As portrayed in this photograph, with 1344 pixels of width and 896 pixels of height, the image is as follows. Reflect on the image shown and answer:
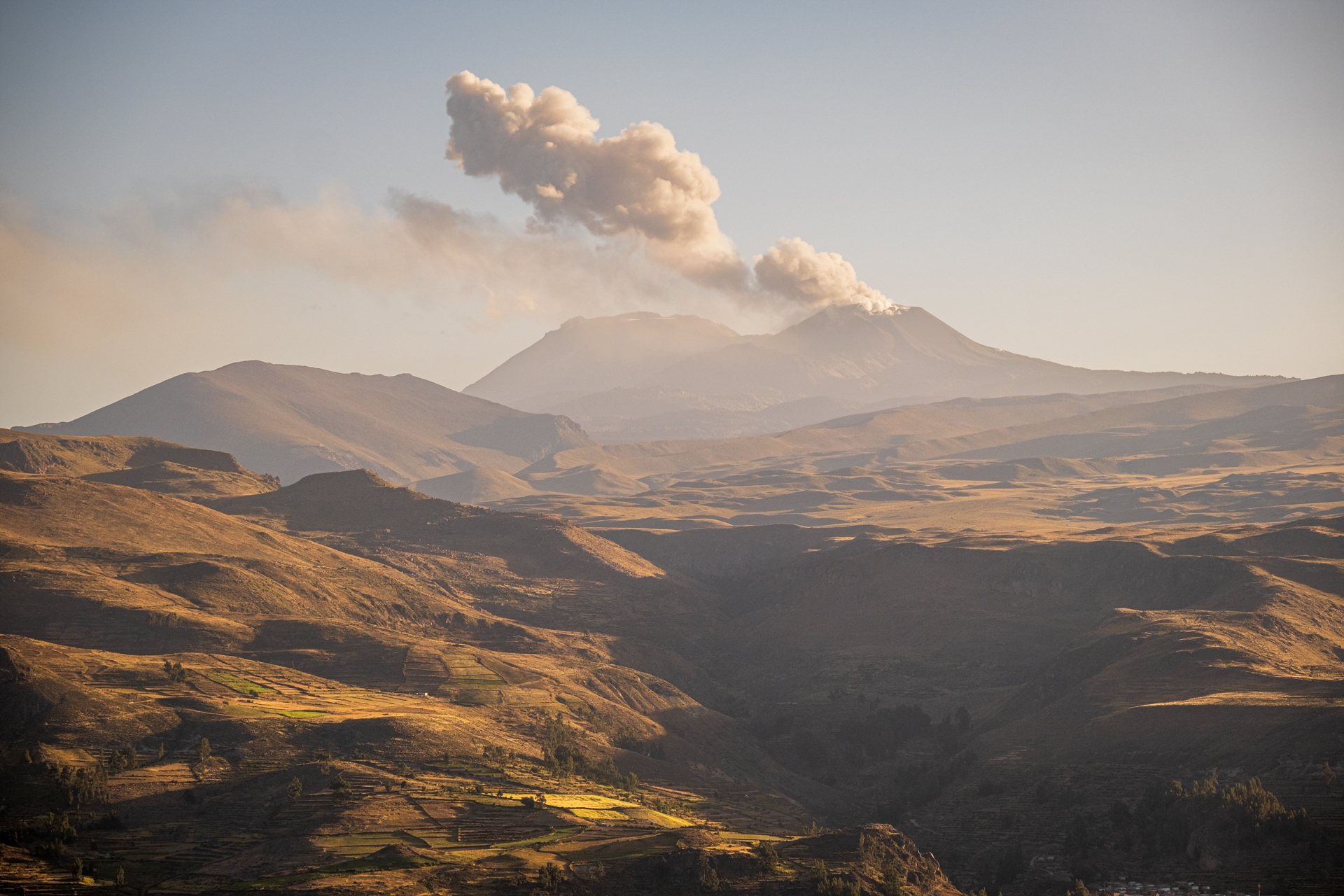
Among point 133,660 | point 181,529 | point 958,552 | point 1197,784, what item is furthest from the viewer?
point 958,552

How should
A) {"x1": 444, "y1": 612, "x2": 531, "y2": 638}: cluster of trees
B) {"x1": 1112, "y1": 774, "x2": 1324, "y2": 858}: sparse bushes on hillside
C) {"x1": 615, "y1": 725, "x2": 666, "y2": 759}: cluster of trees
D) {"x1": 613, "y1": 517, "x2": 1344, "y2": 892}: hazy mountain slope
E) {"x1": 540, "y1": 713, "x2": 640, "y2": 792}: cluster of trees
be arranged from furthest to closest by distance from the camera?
{"x1": 444, "y1": 612, "x2": 531, "y2": 638}: cluster of trees
{"x1": 615, "y1": 725, "x2": 666, "y2": 759}: cluster of trees
{"x1": 540, "y1": 713, "x2": 640, "y2": 792}: cluster of trees
{"x1": 613, "y1": 517, "x2": 1344, "y2": 892}: hazy mountain slope
{"x1": 1112, "y1": 774, "x2": 1324, "y2": 858}: sparse bushes on hillside

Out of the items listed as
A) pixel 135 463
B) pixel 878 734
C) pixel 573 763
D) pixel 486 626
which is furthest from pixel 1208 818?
pixel 135 463

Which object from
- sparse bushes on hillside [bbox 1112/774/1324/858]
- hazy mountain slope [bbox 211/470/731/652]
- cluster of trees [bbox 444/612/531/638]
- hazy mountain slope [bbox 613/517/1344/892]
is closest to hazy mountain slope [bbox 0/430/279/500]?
hazy mountain slope [bbox 211/470/731/652]

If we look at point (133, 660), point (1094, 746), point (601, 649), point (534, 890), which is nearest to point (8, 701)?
point (133, 660)

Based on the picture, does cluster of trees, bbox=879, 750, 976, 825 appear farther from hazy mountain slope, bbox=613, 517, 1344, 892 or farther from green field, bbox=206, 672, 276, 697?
green field, bbox=206, 672, 276, 697

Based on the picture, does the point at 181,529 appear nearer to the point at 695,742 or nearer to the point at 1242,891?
the point at 695,742

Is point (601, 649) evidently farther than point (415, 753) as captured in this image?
Yes

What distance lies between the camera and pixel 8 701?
48.3 meters

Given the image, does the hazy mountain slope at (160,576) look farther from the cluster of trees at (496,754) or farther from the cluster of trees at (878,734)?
the cluster of trees at (878,734)

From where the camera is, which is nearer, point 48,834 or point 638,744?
point 48,834

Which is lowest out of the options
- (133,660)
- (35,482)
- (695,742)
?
(695,742)

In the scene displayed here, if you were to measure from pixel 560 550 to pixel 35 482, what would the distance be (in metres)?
46.0

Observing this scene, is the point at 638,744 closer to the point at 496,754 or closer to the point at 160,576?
the point at 496,754

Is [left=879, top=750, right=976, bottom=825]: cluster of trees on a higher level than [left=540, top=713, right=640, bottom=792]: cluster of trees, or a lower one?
lower
